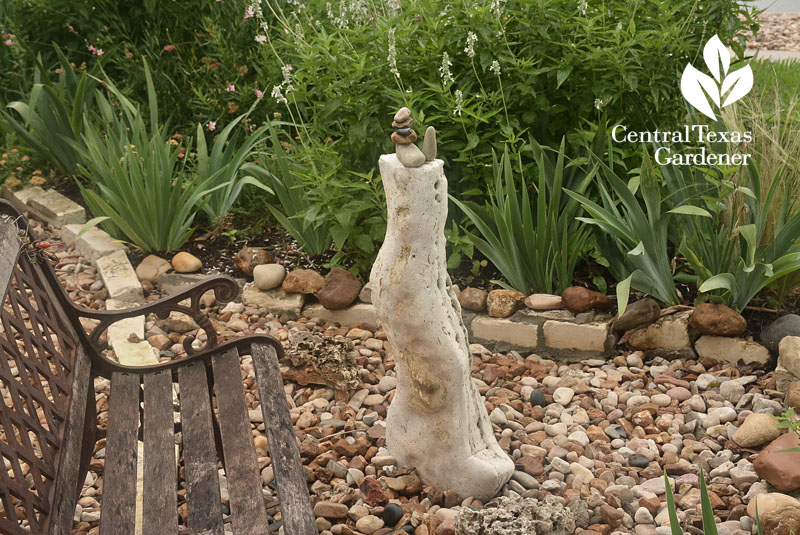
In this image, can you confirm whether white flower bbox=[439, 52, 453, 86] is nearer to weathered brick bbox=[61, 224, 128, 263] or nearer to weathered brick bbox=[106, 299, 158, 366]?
weathered brick bbox=[106, 299, 158, 366]

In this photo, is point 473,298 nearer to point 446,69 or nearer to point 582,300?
point 582,300

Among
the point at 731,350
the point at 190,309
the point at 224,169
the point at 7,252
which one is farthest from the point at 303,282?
the point at 731,350

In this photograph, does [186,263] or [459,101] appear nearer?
[459,101]

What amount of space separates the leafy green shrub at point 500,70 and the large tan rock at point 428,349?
1.28 m

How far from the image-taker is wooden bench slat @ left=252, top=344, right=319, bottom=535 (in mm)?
2100

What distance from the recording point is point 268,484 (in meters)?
2.94

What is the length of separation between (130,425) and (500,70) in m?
2.34

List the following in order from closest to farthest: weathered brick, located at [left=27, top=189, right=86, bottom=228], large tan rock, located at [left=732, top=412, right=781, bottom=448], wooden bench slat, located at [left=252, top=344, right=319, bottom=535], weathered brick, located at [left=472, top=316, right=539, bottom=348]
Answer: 1. wooden bench slat, located at [left=252, top=344, right=319, bottom=535]
2. large tan rock, located at [left=732, top=412, right=781, bottom=448]
3. weathered brick, located at [left=472, top=316, right=539, bottom=348]
4. weathered brick, located at [left=27, top=189, right=86, bottom=228]

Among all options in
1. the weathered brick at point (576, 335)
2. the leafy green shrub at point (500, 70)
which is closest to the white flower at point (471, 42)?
the leafy green shrub at point (500, 70)

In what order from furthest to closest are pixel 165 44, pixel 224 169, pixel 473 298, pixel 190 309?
pixel 165 44
pixel 224 169
pixel 473 298
pixel 190 309

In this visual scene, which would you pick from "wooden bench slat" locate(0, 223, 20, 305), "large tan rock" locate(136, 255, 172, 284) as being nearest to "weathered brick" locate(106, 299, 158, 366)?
"large tan rock" locate(136, 255, 172, 284)

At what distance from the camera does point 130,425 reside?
8.32 feet

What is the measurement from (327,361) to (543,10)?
75.6 inches

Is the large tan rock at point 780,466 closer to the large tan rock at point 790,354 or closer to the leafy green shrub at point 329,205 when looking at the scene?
the large tan rock at point 790,354
